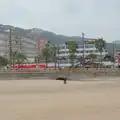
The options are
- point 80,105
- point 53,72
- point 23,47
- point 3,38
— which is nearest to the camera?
point 80,105

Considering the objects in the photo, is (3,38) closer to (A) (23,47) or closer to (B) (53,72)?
(A) (23,47)

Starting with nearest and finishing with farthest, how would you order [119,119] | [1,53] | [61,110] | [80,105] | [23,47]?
[119,119] → [61,110] → [80,105] → [1,53] → [23,47]

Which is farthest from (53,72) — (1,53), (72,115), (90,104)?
(1,53)

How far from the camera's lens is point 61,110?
21281 mm

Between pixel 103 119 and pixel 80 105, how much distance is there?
5.37 m

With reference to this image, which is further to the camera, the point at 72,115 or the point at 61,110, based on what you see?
the point at 61,110

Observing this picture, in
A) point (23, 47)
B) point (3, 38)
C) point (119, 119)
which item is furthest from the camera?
point (23, 47)

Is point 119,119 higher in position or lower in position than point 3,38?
lower

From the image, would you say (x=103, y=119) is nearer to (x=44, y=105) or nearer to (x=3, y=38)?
(x=44, y=105)

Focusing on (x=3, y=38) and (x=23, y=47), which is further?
(x=23, y=47)

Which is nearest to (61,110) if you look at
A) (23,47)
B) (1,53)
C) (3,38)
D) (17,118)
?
(17,118)

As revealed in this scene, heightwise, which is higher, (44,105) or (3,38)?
(3,38)

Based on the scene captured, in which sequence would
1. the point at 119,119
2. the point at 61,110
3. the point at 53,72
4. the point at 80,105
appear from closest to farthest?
the point at 119,119, the point at 61,110, the point at 80,105, the point at 53,72

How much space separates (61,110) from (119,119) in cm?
408
